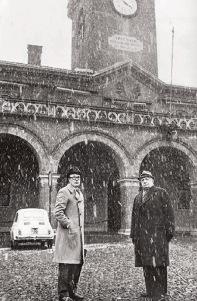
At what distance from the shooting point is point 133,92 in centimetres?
2459

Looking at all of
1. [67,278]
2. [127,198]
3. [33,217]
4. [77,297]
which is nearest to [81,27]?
[127,198]

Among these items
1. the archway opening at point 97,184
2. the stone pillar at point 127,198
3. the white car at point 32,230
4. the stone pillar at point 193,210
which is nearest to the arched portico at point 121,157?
the stone pillar at point 127,198

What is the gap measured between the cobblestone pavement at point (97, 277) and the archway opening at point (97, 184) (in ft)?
31.4

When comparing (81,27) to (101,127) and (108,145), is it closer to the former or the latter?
(101,127)

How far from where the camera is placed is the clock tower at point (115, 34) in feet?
83.0

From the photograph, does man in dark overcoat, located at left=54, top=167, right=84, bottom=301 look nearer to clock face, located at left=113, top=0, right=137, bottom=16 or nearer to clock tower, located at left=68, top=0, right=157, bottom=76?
clock tower, located at left=68, top=0, right=157, bottom=76

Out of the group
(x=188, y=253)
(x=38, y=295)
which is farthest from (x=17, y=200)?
(x=38, y=295)

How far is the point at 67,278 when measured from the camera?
586 cm

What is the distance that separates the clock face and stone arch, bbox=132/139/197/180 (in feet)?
36.8

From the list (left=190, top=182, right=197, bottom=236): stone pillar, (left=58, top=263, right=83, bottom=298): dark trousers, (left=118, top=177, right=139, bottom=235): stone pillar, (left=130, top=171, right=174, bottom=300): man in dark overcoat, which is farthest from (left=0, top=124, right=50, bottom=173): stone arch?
(left=58, top=263, right=83, bottom=298): dark trousers

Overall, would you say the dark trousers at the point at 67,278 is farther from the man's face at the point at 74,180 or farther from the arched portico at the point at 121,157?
the arched portico at the point at 121,157

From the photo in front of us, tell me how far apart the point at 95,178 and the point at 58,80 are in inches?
239

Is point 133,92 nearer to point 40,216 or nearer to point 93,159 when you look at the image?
point 93,159

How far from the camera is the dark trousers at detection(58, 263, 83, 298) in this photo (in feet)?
18.9
